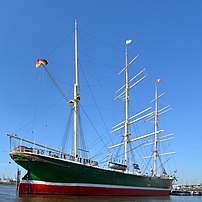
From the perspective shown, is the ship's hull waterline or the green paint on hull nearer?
the green paint on hull

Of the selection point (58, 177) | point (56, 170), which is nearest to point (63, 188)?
point (58, 177)

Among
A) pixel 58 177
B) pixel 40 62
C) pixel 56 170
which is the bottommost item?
pixel 58 177

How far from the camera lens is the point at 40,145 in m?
38.1

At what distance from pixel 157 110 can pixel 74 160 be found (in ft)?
135

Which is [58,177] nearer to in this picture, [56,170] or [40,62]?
[56,170]

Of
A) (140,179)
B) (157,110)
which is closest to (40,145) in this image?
(140,179)

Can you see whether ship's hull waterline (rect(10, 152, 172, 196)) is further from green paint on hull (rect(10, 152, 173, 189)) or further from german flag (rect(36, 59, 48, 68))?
german flag (rect(36, 59, 48, 68))

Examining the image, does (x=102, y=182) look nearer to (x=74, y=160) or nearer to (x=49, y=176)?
(x=74, y=160)

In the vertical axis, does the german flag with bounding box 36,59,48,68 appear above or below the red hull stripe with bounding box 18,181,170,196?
above

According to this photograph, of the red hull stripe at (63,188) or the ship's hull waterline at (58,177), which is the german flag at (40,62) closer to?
the ship's hull waterline at (58,177)

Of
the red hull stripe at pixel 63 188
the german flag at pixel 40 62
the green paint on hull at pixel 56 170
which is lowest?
the red hull stripe at pixel 63 188

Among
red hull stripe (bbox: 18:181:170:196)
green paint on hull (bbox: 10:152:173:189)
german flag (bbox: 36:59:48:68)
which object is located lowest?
red hull stripe (bbox: 18:181:170:196)

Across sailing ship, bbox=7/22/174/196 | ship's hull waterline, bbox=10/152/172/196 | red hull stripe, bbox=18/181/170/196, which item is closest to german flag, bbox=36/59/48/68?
sailing ship, bbox=7/22/174/196

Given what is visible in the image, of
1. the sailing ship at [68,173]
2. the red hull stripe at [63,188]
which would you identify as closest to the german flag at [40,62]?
the sailing ship at [68,173]
